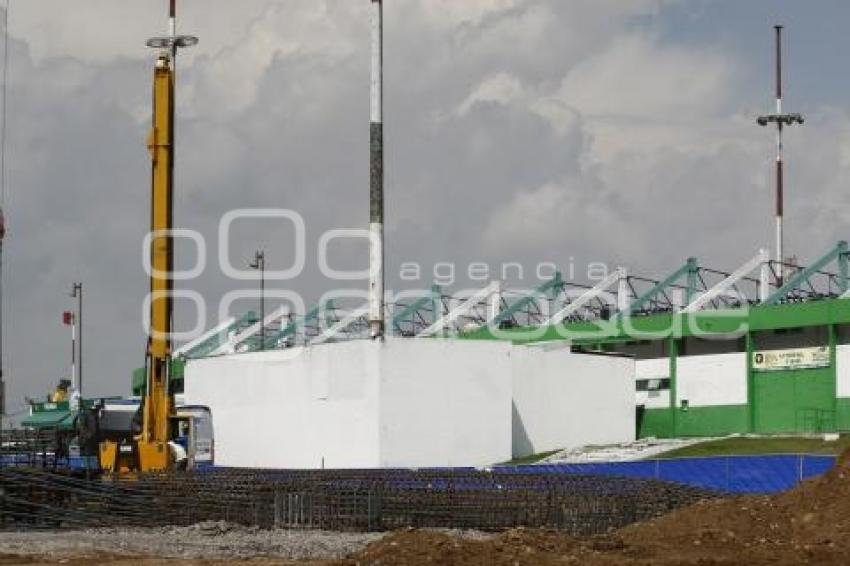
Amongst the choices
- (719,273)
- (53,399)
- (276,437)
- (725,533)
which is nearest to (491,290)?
(719,273)

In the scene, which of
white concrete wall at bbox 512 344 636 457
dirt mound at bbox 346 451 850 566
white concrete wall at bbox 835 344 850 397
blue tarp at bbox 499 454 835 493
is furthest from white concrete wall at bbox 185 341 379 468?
dirt mound at bbox 346 451 850 566

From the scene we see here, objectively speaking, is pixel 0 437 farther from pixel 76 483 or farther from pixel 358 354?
pixel 358 354

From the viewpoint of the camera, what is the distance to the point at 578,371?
63469mm

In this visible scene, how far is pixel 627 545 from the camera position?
74.5 ft

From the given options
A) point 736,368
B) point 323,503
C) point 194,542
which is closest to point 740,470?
point 323,503

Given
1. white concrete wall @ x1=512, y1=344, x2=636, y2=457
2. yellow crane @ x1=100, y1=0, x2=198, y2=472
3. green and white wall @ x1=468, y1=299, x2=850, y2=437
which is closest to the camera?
yellow crane @ x1=100, y1=0, x2=198, y2=472

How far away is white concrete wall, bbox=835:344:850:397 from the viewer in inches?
2480

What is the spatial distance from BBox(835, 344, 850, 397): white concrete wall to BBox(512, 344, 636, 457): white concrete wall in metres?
9.01

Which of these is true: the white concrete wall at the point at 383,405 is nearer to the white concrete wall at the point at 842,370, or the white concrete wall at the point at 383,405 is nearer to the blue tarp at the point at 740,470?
the blue tarp at the point at 740,470

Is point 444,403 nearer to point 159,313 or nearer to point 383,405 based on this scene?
point 383,405

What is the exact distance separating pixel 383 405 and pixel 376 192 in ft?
26.6

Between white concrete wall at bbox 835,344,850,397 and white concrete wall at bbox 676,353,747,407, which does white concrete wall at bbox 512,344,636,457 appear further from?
white concrete wall at bbox 835,344,850,397

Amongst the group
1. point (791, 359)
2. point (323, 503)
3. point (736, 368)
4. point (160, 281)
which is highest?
point (160, 281)

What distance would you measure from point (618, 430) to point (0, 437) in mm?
34037
